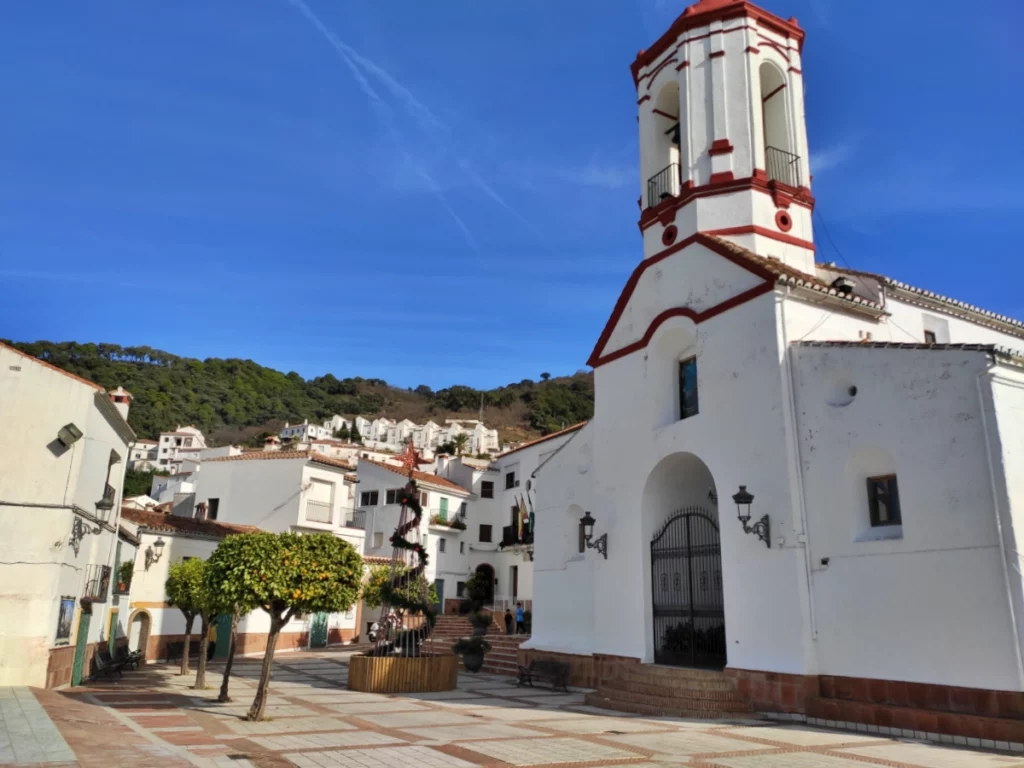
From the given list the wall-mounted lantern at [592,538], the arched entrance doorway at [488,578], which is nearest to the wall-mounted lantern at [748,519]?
the wall-mounted lantern at [592,538]

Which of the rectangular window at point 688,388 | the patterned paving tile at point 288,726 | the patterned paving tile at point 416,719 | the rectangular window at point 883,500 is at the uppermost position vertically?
the rectangular window at point 688,388

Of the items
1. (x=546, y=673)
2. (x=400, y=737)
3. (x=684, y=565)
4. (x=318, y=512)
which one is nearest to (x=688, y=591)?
(x=684, y=565)

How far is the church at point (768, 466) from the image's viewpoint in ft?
35.3

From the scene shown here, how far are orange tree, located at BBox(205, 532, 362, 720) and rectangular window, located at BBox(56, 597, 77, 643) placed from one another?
5427 mm

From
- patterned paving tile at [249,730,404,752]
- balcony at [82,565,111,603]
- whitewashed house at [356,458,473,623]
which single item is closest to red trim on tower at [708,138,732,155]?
patterned paving tile at [249,730,404,752]

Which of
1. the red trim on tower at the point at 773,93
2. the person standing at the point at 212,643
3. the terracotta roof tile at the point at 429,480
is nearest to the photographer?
the red trim on tower at the point at 773,93

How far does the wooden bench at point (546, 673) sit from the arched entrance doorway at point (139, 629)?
42.5 feet

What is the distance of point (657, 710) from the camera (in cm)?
1365

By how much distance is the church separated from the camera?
10766 millimetres

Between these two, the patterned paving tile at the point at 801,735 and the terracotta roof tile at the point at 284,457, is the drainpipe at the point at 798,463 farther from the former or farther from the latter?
the terracotta roof tile at the point at 284,457

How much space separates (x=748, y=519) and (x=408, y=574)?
849 centimetres

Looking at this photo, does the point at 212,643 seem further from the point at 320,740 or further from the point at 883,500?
the point at 883,500

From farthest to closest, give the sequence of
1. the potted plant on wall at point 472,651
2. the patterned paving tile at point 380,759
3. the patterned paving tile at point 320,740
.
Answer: the potted plant on wall at point 472,651
the patterned paving tile at point 320,740
the patterned paving tile at point 380,759

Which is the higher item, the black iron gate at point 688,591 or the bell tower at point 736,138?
the bell tower at point 736,138
